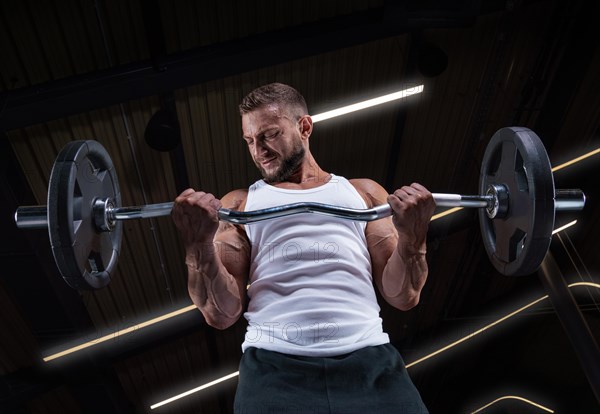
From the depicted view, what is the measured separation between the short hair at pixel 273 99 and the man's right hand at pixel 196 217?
1.66ft

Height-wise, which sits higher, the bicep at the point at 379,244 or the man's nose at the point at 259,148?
the man's nose at the point at 259,148

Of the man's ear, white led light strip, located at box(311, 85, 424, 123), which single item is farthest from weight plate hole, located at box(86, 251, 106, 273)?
white led light strip, located at box(311, 85, 424, 123)

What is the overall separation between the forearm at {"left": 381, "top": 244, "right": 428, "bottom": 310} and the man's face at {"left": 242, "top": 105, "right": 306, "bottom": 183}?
50 cm

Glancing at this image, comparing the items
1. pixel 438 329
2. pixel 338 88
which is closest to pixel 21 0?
pixel 338 88

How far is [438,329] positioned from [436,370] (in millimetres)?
1321

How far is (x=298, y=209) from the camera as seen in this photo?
1.51 metres

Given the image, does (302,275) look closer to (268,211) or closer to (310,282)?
(310,282)

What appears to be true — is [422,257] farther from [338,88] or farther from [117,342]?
[117,342]

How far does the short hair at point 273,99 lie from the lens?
6.14 ft

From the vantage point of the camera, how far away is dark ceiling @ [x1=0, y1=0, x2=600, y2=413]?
112 inches

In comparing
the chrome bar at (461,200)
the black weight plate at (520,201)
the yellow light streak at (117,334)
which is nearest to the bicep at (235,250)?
the chrome bar at (461,200)

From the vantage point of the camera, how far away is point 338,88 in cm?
368

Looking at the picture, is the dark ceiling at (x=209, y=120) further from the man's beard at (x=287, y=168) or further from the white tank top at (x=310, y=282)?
the white tank top at (x=310, y=282)

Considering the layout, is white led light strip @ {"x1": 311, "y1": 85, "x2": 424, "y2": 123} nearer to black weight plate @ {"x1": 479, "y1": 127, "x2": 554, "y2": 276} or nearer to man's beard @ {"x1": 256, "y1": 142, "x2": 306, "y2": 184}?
man's beard @ {"x1": 256, "y1": 142, "x2": 306, "y2": 184}
